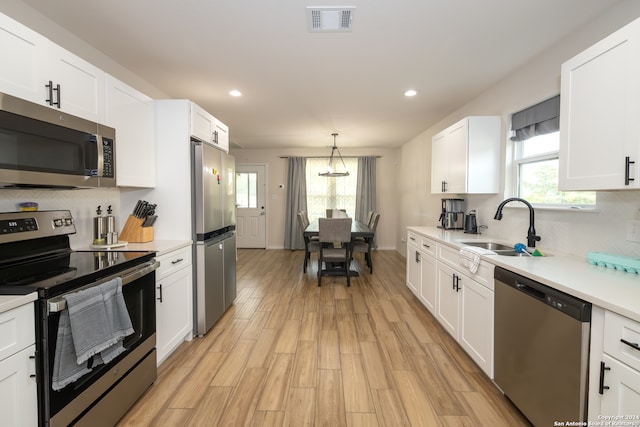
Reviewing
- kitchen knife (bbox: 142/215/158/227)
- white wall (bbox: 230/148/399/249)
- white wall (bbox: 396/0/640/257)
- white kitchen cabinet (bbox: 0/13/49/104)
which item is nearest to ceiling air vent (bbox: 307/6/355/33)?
white kitchen cabinet (bbox: 0/13/49/104)

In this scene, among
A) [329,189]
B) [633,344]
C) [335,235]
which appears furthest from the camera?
[329,189]

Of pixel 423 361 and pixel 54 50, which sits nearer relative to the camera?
pixel 54 50

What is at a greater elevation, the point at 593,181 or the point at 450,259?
the point at 593,181

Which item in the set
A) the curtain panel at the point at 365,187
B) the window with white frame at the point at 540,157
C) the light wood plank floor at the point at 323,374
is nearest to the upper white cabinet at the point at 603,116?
the window with white frame at the point at 540,157

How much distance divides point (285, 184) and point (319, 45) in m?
4.68

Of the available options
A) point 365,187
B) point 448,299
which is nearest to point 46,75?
point 448,299

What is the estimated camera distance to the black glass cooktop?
113 centimetres

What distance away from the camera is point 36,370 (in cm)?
111

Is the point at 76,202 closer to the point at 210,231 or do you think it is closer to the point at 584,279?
the point at 210,231

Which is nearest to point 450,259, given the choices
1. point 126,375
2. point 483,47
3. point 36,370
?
point 483,47

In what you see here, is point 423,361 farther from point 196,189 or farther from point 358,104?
point 358,104

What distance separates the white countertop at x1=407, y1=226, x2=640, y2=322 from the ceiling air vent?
1.85 metres

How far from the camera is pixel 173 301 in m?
2.18

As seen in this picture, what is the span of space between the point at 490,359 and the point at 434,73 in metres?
2.45
